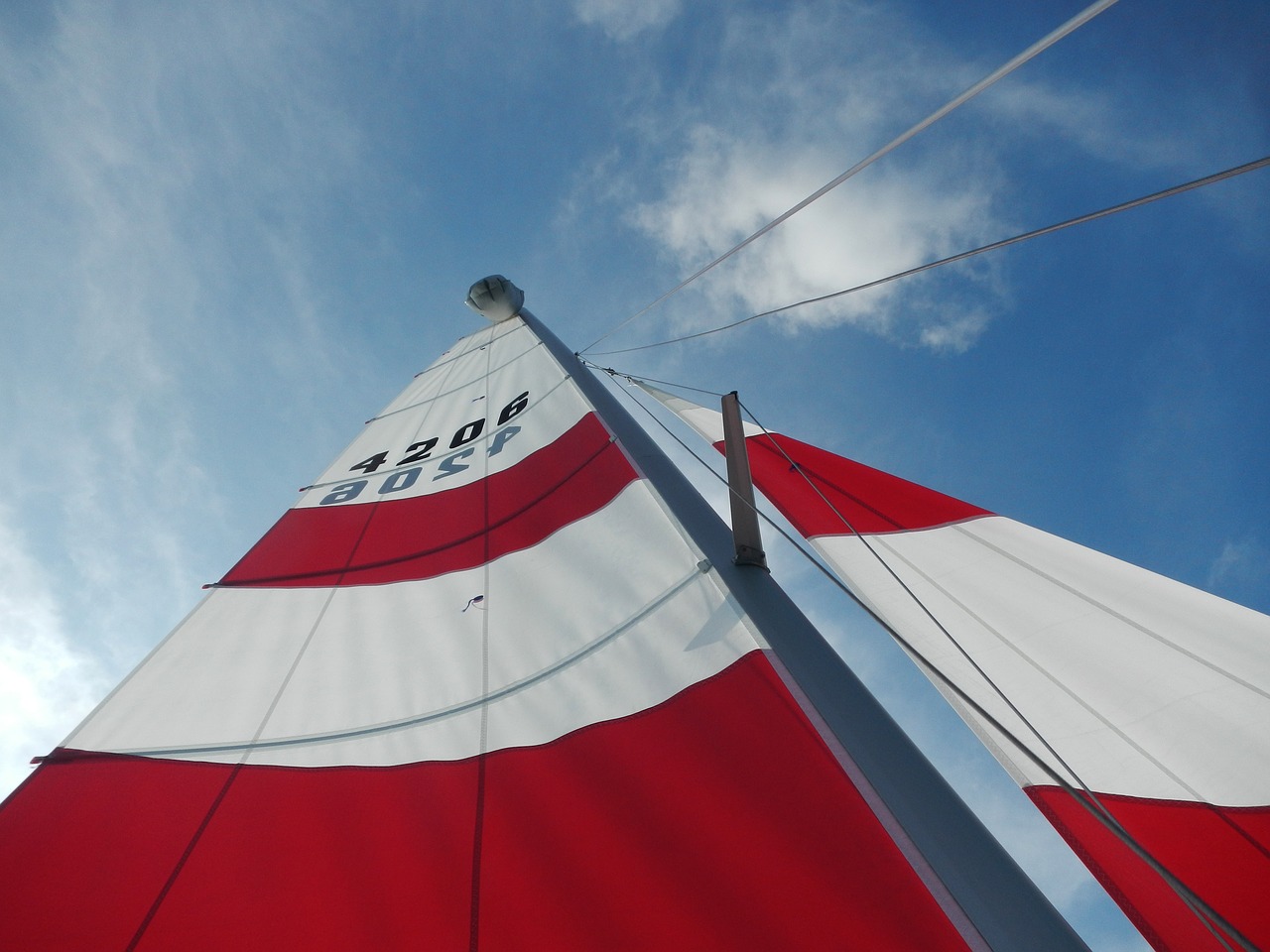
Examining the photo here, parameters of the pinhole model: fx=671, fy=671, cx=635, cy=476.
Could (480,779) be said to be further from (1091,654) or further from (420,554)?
(1091,654)

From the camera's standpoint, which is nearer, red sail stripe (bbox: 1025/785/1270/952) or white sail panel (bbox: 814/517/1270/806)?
red sail stripe (bbox: 1025/785/1270/952)

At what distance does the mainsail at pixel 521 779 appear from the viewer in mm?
999

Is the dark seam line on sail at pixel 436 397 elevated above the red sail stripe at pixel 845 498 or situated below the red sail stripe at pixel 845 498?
above

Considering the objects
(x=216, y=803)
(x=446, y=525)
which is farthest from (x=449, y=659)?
(x=446, y=525)

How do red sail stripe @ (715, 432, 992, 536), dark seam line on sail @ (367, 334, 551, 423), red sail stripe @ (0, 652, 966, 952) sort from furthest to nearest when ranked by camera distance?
dark seam line on sail @ (367, 334, 551, 423)
red sail stripe @ (715, 432, 992, 536)
red sail stripe @ (0, 652, 966, 952)

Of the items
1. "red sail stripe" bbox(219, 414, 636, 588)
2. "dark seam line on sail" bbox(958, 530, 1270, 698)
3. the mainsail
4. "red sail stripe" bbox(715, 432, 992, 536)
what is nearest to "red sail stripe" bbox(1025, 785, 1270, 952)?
"dark seam line on sail" bbox(958, 530, 1270, 698)

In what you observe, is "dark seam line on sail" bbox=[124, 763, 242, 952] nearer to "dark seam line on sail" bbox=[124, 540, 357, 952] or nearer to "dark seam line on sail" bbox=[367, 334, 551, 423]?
"dark seam line on sail" bbox=[124, 540, 357, 952]

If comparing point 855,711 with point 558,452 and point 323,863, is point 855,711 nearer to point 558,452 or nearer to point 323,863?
point 323,863

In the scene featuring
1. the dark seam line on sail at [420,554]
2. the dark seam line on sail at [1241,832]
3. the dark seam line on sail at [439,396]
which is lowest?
the dark seam line on sail at [1241,832]

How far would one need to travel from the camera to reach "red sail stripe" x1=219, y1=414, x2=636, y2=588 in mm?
2295

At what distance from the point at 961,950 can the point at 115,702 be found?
6.80 ft

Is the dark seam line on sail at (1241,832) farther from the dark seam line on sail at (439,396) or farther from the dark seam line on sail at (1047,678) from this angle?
the dark seam line on sail at (439,396)

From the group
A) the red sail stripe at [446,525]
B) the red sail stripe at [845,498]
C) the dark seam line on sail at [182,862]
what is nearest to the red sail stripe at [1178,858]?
the red sail stripe at [845,498]

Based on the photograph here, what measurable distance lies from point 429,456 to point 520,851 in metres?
2.44
